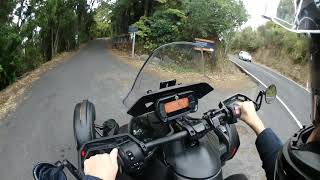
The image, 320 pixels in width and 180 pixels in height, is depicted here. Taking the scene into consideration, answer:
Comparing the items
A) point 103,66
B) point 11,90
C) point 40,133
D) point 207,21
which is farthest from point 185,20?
point 40,133

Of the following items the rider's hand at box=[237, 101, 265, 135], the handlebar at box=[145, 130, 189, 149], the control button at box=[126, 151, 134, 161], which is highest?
the rider's hand at box=[237, 101, 265, 135]

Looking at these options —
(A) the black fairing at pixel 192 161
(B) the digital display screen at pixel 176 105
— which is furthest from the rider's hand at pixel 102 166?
(B) the digital display screen at pixel 176 105

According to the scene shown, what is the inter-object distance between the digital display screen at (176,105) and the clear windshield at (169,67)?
2.31 ft

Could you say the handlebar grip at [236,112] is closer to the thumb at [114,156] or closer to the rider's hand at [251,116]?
the rider's hand at [251,116]

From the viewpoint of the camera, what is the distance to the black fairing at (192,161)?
2520 millimetres

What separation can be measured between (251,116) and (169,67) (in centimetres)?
121

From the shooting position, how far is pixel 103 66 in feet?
60.3

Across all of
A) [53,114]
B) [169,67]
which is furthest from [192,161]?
[53,114]

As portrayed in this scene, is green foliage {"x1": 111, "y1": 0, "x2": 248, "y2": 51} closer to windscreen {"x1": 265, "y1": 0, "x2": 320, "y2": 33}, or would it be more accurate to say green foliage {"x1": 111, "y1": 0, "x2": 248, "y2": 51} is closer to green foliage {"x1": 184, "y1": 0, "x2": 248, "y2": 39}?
green foliage {"x1": 184, "y1": 0, "x2": 248, "y2": 39}

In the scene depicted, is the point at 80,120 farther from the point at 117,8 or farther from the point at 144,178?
the point at 117,8

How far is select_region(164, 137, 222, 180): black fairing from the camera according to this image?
252 centimetres

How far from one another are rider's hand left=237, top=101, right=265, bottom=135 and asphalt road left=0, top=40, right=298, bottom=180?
101 centimetres

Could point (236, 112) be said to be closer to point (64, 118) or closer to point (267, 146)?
point (267, 146)

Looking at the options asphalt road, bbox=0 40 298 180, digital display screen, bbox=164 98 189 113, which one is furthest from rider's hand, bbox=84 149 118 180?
asphalt road, bbox=0 40 298 180
